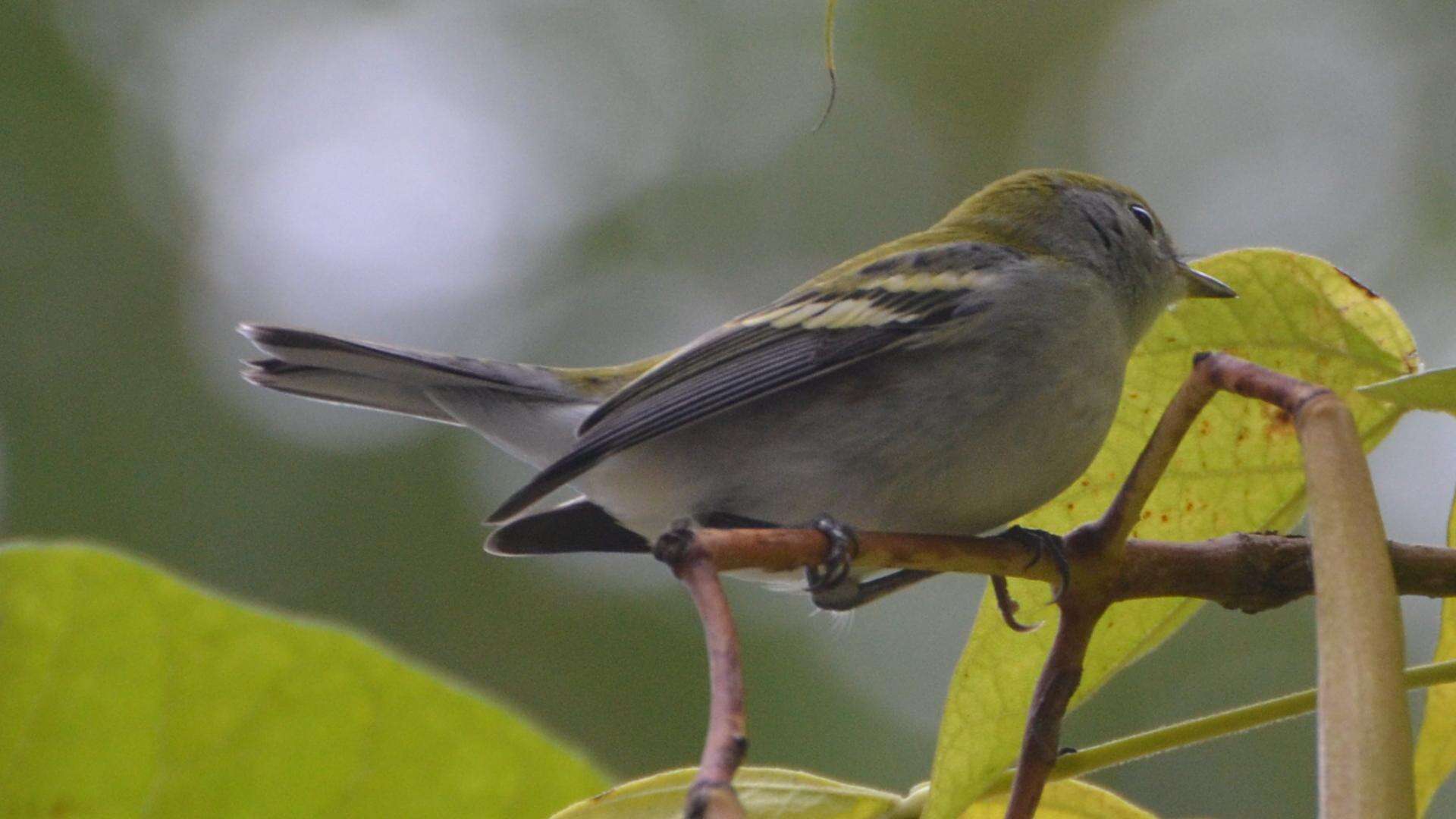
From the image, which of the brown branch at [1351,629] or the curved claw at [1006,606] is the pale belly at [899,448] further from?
the brown branch at [1351,629]

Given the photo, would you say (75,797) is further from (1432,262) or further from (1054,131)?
(1054,131)

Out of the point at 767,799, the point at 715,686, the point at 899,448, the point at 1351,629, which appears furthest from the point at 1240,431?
the point at 715,686

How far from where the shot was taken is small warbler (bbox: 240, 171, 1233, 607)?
7.65 feet

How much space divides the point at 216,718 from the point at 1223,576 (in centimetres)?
110

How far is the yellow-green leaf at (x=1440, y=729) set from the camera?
1620 millimetres

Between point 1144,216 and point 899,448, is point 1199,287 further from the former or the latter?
point 899,448

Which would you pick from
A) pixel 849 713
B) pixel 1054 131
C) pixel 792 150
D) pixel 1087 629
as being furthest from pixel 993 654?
pixel 792 150

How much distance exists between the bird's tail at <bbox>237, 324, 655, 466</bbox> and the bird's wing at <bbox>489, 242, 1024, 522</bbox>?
0.33 metres

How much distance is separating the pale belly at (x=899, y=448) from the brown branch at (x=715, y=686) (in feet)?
4.17

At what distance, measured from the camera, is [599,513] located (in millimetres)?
2727

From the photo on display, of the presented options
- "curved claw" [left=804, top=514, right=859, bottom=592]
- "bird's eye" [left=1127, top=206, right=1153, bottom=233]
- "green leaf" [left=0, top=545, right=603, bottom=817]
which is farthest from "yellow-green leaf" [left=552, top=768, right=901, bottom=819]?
"bird's eye" [left=1127, top=206, right=1153, bottom=233]

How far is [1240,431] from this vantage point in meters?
1.82

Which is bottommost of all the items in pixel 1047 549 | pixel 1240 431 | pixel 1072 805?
pixel 1072 805

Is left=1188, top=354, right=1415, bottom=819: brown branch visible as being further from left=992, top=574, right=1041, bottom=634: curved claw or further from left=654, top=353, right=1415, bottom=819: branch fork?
left=992, top=574, right=1041, bottom=634: curved claw
